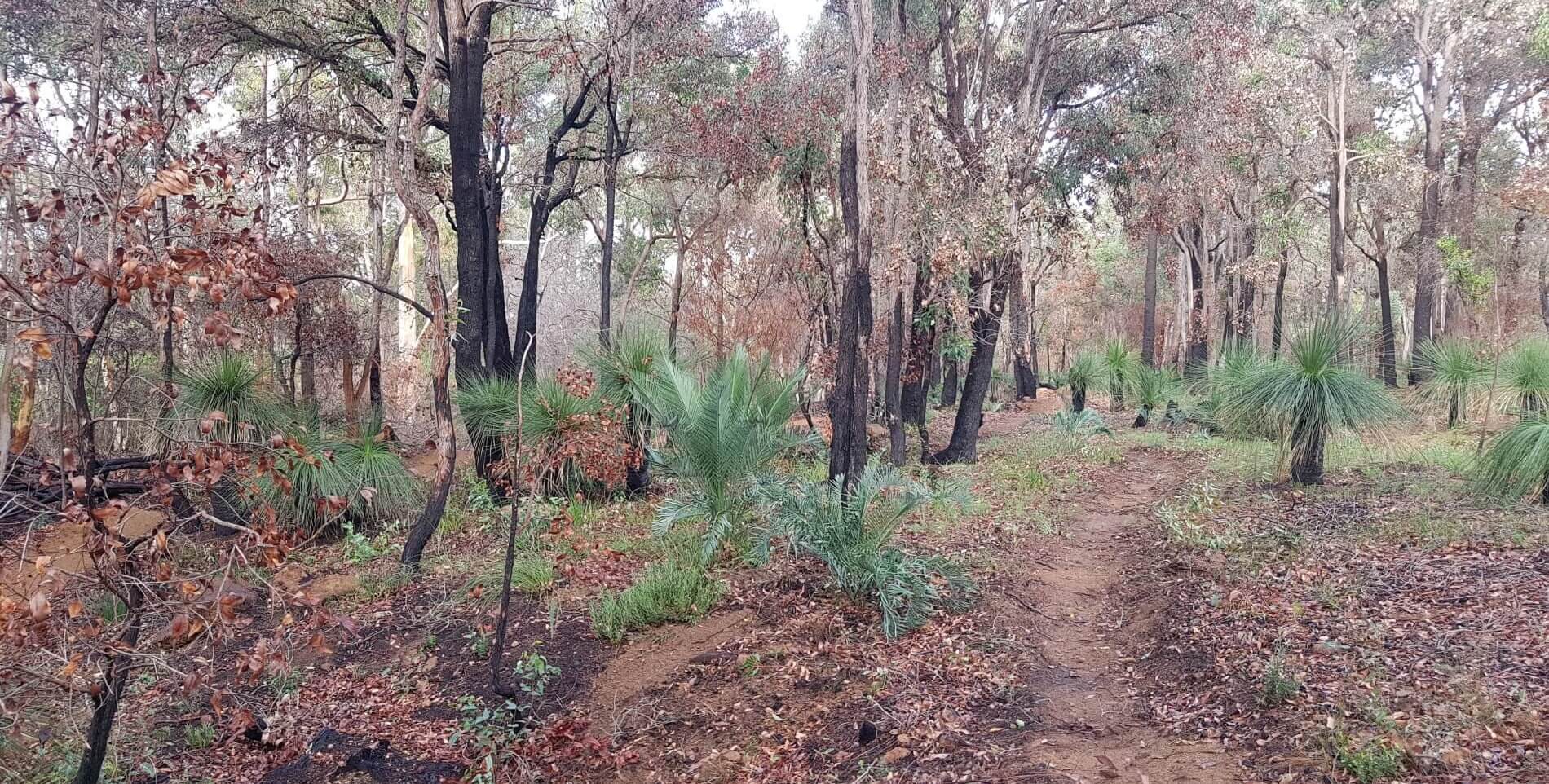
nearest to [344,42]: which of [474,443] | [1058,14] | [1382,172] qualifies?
[474,443]

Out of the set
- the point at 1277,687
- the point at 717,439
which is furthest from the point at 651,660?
the point at 1277,687

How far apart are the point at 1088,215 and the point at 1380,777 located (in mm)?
16109

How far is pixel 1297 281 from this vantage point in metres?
40.5

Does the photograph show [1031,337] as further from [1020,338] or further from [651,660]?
[651,660]

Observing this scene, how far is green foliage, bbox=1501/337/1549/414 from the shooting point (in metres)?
7.91

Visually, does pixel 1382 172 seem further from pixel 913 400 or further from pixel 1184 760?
pixel 1184 760

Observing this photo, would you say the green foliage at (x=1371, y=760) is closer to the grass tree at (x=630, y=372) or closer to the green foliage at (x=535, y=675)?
the green foliage at (x=535, y=675)

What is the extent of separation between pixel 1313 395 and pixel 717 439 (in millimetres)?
5812

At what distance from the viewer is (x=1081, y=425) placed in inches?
613

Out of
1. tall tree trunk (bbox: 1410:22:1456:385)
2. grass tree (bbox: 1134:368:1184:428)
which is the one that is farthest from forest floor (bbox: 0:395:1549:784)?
tall tree trunk (bbox: 1410:22:1456:385)

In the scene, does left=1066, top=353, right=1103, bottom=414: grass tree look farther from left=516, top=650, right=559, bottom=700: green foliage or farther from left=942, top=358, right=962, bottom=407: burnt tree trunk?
left=516, top=650, right=559, bottom=700: green foliage

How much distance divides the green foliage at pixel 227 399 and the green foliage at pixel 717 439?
429 centimetres

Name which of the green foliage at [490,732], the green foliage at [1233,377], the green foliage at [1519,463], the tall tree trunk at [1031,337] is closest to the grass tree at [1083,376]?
the tall tree trunk at [1031,337]

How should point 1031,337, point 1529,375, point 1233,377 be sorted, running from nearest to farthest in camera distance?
point 1529,375 → point 1233,377 → point 1031,337
